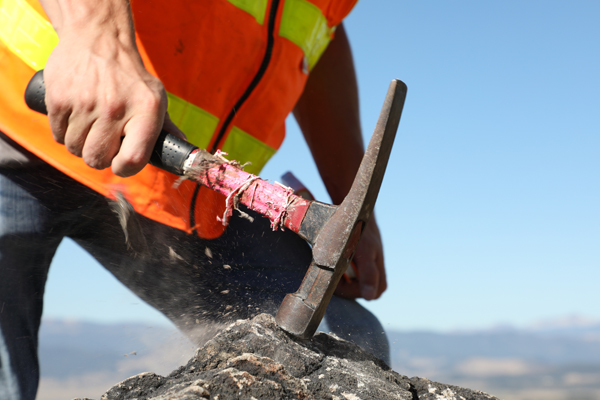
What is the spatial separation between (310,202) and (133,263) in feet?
3.62

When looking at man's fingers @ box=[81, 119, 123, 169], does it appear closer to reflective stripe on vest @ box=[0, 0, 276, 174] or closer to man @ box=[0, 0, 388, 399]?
man @ box=[0, 0, 388, 399]

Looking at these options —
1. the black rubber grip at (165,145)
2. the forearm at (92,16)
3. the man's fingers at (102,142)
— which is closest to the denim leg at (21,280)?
the black rubber grip at (165,145)

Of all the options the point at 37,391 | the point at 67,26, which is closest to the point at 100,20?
the point at 67,26

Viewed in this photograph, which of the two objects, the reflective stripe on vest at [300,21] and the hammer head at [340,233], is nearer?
the hammer head at [340,233]

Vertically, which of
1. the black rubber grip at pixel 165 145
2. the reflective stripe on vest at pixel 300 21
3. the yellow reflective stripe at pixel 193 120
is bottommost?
the black rubber grip at pixel 165 145

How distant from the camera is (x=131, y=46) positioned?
1.37m

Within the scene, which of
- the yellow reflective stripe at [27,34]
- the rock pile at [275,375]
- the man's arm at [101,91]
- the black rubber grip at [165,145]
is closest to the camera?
the rock pile at [275,375]

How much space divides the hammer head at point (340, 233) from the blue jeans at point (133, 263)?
0.52 metres

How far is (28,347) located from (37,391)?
0.71ft

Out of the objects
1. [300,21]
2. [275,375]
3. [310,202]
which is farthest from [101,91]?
[300,21]

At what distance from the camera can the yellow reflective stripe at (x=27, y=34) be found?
1.59 metres

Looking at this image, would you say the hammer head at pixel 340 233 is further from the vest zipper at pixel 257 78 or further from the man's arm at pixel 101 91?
the vest zipper at pixel 257 78

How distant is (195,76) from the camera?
1.79 metres

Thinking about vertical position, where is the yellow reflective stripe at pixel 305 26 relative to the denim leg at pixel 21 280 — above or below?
above
